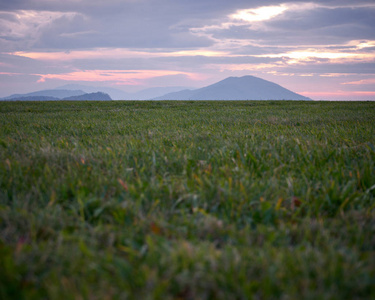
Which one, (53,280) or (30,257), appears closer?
(53,280)

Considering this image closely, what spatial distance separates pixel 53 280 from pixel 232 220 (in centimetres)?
112

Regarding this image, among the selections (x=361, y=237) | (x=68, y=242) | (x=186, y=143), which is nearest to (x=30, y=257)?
(x=68, y=242)

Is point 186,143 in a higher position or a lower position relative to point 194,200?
higher

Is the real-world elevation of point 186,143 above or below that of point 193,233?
above

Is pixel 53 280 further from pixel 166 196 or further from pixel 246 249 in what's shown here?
pixel 166 196

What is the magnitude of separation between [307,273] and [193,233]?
66 cm

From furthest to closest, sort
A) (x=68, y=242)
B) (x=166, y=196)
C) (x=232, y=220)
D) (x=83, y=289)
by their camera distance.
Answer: (x=166, y=196) → (x=232, y=220) → (x=68, y=242) → (x=83, y=289)

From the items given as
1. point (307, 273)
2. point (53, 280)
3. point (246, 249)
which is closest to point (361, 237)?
point (307, 273)

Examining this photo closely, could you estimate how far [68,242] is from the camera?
59.2 inches

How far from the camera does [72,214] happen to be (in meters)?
1.88

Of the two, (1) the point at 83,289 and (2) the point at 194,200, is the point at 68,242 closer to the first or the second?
(1) the point at 83,289

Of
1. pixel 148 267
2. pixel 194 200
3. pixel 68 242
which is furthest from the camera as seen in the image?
pixel 194 200

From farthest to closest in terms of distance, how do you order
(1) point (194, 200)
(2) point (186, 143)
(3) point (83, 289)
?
1. (2) point (186, 143)
2. (1) point (194, 200)
3. (3) point (83, 289)

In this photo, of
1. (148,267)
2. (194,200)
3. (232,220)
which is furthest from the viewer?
(194,200)
